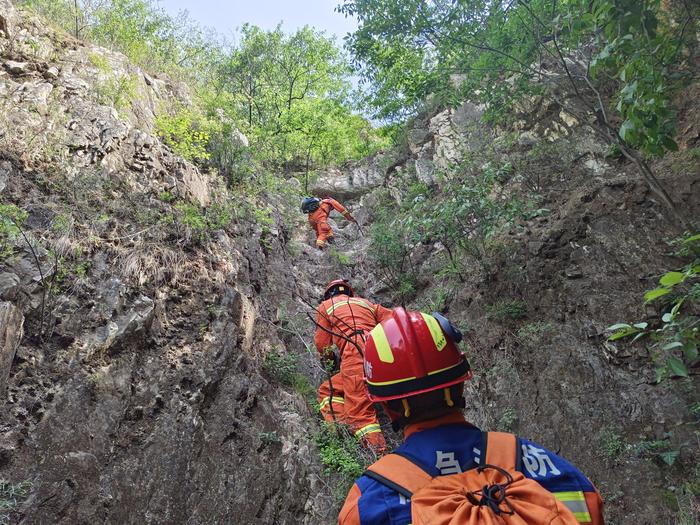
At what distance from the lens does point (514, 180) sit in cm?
667

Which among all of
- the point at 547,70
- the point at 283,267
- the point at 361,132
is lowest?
the point at 283,267

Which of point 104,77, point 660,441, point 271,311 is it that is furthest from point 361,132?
point 660,441

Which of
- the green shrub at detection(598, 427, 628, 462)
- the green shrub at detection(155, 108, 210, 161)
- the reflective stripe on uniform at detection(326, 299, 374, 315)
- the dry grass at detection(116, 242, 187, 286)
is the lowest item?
the green shrub at detection(598, 427, 628, 462)

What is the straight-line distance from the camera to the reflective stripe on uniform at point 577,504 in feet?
4.54

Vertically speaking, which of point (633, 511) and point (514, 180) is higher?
point (514, 180)

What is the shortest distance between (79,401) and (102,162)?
310cm

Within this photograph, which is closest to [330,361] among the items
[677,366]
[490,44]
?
[677,366]

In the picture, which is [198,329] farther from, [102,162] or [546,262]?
[546,262]

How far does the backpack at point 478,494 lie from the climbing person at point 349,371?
7.06 ft

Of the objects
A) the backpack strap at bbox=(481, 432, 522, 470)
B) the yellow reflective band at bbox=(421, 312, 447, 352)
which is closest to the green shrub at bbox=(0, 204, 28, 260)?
the yellow reflective band at bbox=(421, 312, 447, 352)

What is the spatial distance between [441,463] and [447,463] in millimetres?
22

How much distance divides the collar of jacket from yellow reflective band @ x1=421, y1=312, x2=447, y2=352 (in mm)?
260

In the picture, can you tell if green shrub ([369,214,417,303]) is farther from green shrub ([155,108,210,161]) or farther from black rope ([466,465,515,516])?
black rope ([466,465,515,516])

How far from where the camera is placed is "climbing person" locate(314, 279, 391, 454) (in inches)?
164
